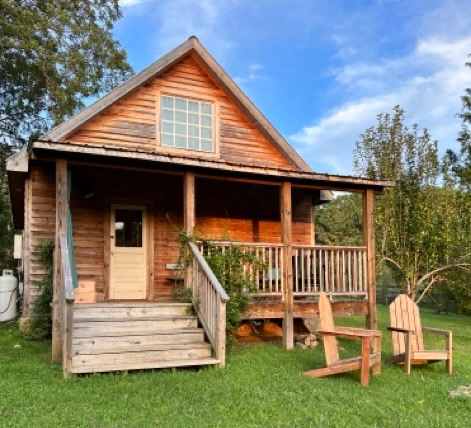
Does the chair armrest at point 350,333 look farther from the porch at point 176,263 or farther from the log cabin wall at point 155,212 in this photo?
the log cabin wall at point 155,212

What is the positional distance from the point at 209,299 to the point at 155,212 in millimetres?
3859

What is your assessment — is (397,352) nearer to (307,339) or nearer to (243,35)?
(307,339)

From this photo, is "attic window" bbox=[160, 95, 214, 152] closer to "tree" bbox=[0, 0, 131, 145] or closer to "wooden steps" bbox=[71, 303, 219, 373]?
"wooden steps" bbox=[71, 303, 219, 373]

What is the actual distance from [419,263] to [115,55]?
16.7 meters

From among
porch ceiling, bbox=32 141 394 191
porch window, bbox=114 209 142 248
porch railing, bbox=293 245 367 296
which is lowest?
porch railing, bbox=293 245 367 296

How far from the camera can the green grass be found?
175 inches

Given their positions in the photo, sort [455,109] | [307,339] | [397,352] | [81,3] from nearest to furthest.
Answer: [397,352]
[307,339]
[81,3]
[455,109]

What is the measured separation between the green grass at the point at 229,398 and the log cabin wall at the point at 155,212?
287 cm

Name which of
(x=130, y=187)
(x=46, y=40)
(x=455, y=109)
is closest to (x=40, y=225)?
(x=130, y=187)

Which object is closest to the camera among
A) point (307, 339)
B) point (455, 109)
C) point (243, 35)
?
point (307, 339)

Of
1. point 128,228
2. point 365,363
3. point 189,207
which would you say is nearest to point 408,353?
point 365,363

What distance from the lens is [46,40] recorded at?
61.8ft

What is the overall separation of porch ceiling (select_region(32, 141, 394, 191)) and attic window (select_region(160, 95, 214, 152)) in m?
2.30

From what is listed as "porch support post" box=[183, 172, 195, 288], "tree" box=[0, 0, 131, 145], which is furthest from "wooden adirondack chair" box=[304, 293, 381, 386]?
"tree" box=[0, 0, 131, 145]
